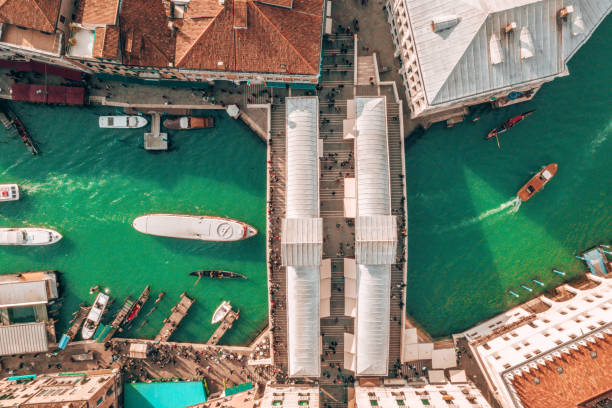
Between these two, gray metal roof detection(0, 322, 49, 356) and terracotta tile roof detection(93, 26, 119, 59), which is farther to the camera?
gray metal roof detection(0, 322, 49, 356)

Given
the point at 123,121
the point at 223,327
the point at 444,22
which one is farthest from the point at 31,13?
the point at 444,22

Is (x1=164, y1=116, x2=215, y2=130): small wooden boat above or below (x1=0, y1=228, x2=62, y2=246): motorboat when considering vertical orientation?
above

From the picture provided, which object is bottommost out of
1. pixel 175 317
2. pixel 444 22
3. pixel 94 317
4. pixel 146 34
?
pixel 175 317

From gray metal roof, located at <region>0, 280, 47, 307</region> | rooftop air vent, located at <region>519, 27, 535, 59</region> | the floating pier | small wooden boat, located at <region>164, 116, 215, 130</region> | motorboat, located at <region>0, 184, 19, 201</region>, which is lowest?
gray metal roof, located at <region>0, 280, 47, 307</region>

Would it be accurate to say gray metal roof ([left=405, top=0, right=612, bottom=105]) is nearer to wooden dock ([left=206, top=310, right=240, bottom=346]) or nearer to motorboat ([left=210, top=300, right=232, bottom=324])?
motorboat ([left=210, top=300, right=232, bottom=324])

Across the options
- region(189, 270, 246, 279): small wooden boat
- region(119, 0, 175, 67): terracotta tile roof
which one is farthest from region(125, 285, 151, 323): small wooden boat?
region(119, 0, 175, 67): terracotta tile roof

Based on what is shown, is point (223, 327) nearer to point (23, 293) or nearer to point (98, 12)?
point (23, 293)

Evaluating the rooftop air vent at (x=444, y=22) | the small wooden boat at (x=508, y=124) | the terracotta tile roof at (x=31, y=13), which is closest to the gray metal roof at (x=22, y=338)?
the terracotta tile roof at (x=31, y=13)
